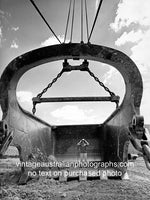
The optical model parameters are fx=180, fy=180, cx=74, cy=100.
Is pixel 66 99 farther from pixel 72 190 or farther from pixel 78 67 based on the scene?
pixel 72 190

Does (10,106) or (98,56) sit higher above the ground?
(98,56)

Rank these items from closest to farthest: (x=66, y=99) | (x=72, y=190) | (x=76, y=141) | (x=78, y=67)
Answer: (x=72, y=190)
(x=78, y=67)
(x=76, y=141)
(x=66, y=99)

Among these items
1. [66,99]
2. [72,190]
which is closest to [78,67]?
[66,99]

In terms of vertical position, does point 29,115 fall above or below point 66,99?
below

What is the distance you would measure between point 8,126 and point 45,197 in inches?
37.5

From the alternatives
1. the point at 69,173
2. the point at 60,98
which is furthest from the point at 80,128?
the point at 69,173

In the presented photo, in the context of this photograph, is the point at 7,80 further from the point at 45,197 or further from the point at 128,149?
the point at 128,149

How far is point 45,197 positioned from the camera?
1.83 m

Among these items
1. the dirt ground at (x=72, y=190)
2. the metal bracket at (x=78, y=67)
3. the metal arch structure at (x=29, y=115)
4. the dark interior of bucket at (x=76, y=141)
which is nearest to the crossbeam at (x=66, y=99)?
the dark interior of bucket at (x=76, y=141)

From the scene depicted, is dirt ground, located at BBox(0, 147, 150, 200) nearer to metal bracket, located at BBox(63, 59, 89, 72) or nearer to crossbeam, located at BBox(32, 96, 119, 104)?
metal bracket, located at BBox(63, 59, 89, 72)

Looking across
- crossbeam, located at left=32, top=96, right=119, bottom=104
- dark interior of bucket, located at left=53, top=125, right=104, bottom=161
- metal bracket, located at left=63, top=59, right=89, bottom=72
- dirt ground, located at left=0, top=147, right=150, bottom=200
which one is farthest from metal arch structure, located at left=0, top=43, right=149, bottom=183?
crossbeam, located at left=32, top=96, right=119, bottom=104

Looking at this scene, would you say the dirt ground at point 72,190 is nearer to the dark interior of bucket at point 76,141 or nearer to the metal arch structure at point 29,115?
the metal arch structure at point 29,115

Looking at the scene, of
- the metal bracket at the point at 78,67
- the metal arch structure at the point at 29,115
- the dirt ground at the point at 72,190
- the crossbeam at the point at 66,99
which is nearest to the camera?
the dirt ground at the point at 72,190

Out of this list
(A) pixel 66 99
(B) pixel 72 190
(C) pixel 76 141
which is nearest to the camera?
(B) pixel 72 190
